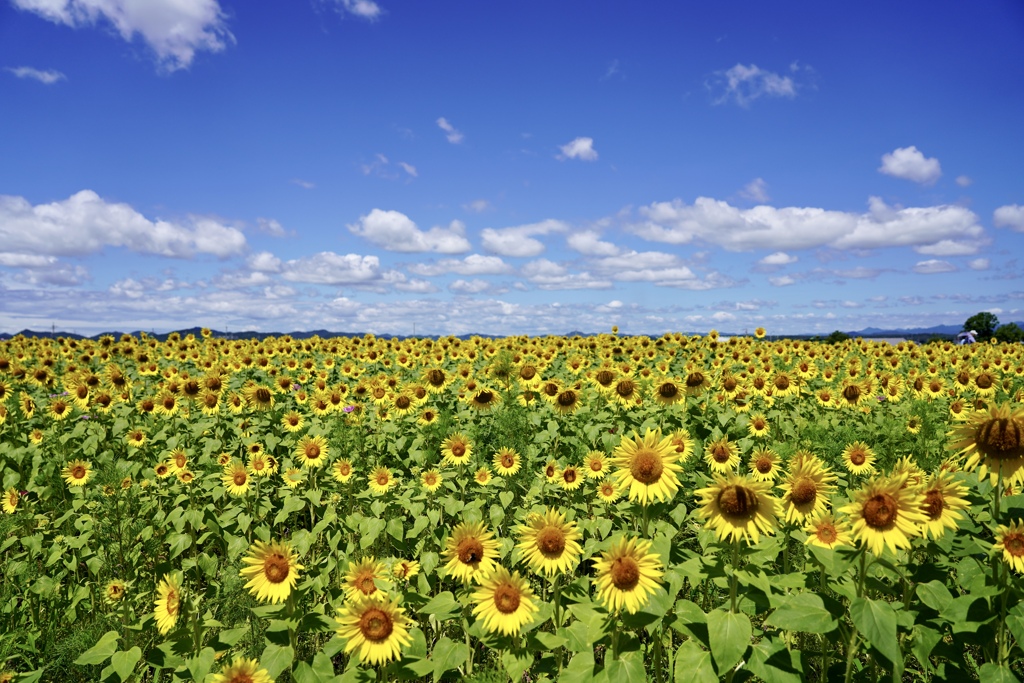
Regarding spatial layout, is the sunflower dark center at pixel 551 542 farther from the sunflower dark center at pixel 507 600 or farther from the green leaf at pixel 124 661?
the green leaf at pixel 124 661

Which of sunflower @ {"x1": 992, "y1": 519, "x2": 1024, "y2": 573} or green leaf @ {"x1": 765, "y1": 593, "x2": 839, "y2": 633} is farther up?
sunflower @ {"x1": 992, "y1": 519, "x2": 1024, "y2": 573}

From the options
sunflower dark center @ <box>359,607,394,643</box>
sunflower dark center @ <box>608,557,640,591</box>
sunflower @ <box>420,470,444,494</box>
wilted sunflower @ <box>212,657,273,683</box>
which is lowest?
wilted sunflower @ <box>212,657,273,683</box>

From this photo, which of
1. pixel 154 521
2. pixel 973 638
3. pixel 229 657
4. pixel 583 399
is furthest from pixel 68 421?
pixel 973 638

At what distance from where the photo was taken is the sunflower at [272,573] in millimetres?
3061

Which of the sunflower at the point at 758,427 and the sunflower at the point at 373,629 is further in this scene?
the sunflower at the point at 758,427

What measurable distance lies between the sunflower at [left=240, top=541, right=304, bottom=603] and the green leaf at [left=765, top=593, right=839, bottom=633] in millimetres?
2409

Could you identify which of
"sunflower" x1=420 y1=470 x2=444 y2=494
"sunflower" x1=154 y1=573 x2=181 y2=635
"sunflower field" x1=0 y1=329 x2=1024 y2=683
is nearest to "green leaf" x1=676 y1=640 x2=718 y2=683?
"sunflower field" x1=0 y1=329 x2=1024 y2=683

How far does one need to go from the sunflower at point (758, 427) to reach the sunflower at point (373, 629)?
5.82m

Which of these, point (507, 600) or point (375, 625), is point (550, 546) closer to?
point (507, 600)

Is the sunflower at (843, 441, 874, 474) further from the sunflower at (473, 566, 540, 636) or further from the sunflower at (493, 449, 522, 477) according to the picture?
the sunflower at (473, 566, 540, 636)

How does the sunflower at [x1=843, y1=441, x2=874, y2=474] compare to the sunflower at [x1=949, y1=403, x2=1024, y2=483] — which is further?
the sunflower at [x1=843, y1=441, x2=874, y2=474]

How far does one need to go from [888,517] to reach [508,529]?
370 cm

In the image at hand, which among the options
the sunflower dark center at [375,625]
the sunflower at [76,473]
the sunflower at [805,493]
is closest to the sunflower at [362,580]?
the sunflower dark center at [375,625]

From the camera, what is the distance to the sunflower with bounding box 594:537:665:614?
2.65 meters
